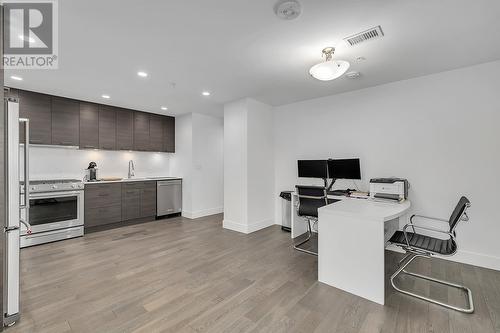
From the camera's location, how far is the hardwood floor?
174 centimetres

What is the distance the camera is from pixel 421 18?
1.87 metres

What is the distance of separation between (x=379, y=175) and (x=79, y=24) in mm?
4116

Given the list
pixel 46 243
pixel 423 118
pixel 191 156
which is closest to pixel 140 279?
pixel 46 243

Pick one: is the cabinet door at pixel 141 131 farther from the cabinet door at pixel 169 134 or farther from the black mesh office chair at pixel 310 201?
the black mesh office chair at pixel 310 201

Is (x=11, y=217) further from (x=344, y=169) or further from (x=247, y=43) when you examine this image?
(x=344, y=169)

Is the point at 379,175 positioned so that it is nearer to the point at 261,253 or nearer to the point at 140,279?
the point at 261,253

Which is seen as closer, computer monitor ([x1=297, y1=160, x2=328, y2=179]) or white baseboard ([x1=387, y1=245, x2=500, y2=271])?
white baseboard ([x1=387, y1=245, x2=500, y2=271])

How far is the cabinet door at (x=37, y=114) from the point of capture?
359 cm

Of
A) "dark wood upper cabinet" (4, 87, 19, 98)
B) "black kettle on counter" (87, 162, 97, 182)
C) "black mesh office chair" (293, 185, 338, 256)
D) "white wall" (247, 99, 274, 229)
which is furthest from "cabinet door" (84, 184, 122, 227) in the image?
"black mesh office chair" (293, 185, 338, 256)

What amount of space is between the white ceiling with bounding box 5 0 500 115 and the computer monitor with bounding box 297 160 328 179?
1280mm

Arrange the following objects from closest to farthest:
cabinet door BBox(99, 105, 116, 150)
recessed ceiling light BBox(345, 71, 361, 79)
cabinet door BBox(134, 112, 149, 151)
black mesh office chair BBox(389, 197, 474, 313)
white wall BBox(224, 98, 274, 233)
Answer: black mesh office chair BBox(389, 197, 474, 313), recessed ceiling light BBox(345, 71, 361, 79), white wall BBox(224, 98, 274, 233), cabinet door BBox(99, 105, 116, 150), cabinet door BBox(134, 112, 149, 151)

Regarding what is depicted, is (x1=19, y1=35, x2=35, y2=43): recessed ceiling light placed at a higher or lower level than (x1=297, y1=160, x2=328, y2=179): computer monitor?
higher

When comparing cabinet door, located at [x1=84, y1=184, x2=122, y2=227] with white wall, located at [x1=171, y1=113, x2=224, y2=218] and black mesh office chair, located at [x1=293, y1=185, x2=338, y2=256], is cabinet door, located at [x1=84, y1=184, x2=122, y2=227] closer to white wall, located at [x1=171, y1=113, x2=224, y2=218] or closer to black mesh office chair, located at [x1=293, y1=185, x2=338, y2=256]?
white wall, located at [x1=171, y1=113, x2=224, y2=218]

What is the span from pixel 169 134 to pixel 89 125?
172cm
